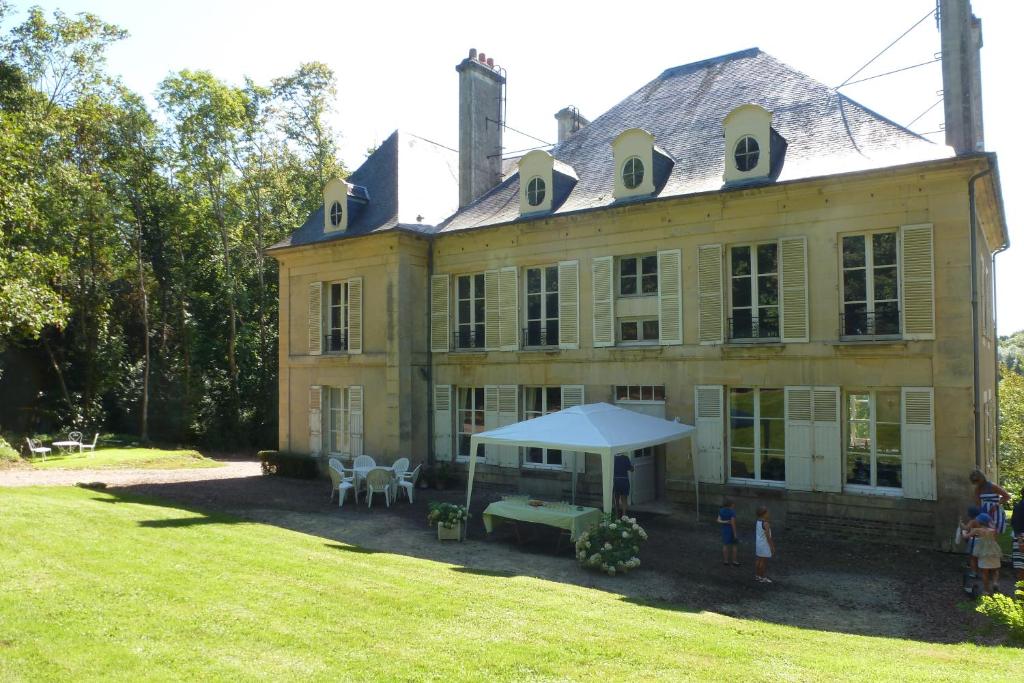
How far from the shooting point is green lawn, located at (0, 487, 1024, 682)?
5.32m

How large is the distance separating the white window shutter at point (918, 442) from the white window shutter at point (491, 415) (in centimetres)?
815

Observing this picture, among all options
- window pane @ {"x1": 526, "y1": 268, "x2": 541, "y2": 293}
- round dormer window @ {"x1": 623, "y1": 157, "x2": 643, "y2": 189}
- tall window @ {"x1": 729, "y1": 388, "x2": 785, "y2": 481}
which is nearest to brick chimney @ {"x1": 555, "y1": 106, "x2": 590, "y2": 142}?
window pane @ {"x1": 526, "y1": 268, "x2": 541, "y2": 293}

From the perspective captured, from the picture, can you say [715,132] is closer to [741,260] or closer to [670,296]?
[741,260]

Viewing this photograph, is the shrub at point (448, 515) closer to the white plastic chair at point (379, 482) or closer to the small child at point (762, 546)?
the white plastic chair at point (379, 482)

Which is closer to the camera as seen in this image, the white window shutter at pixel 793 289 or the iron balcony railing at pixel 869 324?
the iron balcony railing at pixel 869 324

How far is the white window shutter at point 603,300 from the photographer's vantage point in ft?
47.8

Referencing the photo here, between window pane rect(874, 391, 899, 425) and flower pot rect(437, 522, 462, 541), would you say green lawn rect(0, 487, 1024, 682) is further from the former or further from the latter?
window pane rect(874, 391, 899, 425)

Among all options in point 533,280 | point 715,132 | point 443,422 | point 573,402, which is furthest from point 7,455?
point 715,132

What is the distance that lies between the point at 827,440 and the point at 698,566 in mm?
3568

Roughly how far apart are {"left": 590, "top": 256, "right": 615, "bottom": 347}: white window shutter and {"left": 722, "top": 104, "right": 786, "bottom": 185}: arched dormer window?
2.92m

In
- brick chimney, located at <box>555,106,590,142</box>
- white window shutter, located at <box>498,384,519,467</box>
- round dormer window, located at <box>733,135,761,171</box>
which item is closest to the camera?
round dormer window, located at <box>733,135,761,171</box>

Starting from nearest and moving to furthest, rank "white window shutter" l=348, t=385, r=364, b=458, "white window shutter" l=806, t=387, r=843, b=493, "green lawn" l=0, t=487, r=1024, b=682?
"green lawn" l=0, t=487, r=1024, b=682, "white window shutter" l=806, t=387, r=843, b=493, "white window shutter" l=348, t=385, r=364, b=458

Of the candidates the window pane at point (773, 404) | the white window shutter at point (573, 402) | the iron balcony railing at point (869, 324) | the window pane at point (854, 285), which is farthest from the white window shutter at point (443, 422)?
the window pane at point (854, 285)

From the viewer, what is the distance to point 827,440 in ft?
39.4
